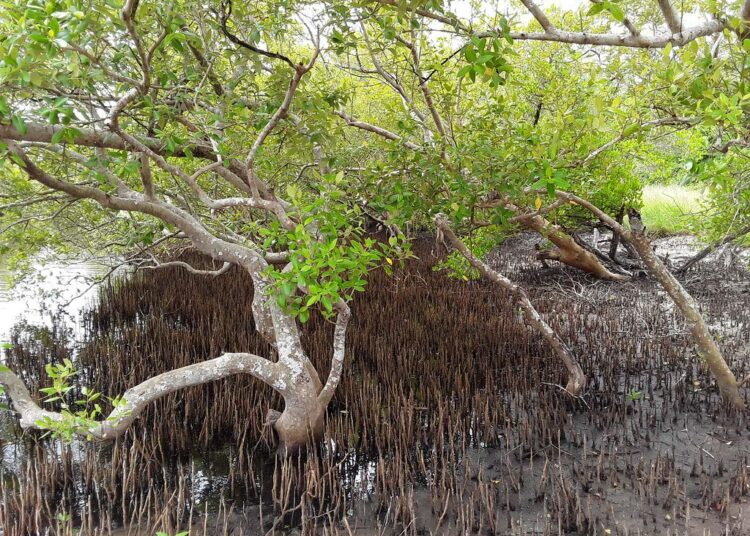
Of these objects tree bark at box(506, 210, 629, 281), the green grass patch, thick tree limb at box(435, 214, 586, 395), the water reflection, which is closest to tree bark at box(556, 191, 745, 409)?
thick tree limb at box(435, 214, 586, 395)

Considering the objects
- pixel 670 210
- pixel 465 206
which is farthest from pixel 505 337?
pixel 670 210

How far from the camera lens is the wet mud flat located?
2.26m

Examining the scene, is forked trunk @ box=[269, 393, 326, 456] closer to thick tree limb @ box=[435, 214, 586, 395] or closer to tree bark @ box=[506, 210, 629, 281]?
thick tree limb @ box=[435, 214, 586, 395]

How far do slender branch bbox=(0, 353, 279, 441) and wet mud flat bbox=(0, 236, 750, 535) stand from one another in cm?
33

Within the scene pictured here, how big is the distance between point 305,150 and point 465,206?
87 centimetres

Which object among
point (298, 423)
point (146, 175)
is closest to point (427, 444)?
point (298, 423)

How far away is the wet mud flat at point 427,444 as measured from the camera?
7.41 ft

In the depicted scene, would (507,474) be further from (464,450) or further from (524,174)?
(524,174)

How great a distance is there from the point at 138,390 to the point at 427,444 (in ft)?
5.06

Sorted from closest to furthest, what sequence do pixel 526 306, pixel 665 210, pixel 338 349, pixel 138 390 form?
pixel 138 390
pixel 338 349
pixel 526 306
pixel 665 210

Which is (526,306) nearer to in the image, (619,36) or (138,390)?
(619,36)

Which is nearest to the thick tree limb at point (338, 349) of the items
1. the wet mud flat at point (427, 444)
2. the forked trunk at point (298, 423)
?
the forked trunk at point (298, 423)

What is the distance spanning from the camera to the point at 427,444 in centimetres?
293

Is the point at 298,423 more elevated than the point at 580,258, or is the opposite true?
the point at 580,258
